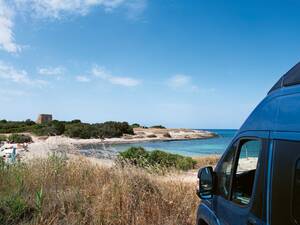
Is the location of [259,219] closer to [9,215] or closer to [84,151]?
[9,215]

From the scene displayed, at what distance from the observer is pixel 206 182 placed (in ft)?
12.4

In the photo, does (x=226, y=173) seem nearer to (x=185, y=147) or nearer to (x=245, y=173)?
(x=245, y=173)

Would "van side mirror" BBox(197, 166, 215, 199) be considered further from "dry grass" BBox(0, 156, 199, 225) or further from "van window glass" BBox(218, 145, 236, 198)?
"dry grass" BBox(0, 156, 199, 225)

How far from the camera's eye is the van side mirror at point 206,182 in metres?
3.76

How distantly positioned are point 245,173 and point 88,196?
13.6ft

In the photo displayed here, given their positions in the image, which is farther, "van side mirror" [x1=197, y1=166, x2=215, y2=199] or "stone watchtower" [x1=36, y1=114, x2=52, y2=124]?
"stone watchtower" [x1=36, y1=114, x2=52, y2=124]

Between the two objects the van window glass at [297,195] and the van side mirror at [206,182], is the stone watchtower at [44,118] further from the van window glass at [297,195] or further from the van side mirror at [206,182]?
the van window glass at [297,195]

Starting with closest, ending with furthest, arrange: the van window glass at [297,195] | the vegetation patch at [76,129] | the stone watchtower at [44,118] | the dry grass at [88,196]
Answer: the van window glass at [297,195], the dry grass at [88,196], the vegetation patch at [76,129], the stone watchtower at [44,118]

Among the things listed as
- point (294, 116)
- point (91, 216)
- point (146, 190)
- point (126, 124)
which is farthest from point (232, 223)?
point (126, 124)

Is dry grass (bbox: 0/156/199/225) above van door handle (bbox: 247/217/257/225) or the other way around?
the other way around

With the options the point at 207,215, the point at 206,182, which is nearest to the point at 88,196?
the point at 207,215

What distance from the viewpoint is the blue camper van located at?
236cm

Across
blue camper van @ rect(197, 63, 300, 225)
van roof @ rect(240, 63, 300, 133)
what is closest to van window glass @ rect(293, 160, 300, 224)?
blue camper van @ rect(197, 63, 300, 225)

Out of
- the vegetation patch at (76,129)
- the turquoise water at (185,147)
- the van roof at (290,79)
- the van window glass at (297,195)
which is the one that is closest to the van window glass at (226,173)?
the van roof at (290,79)
